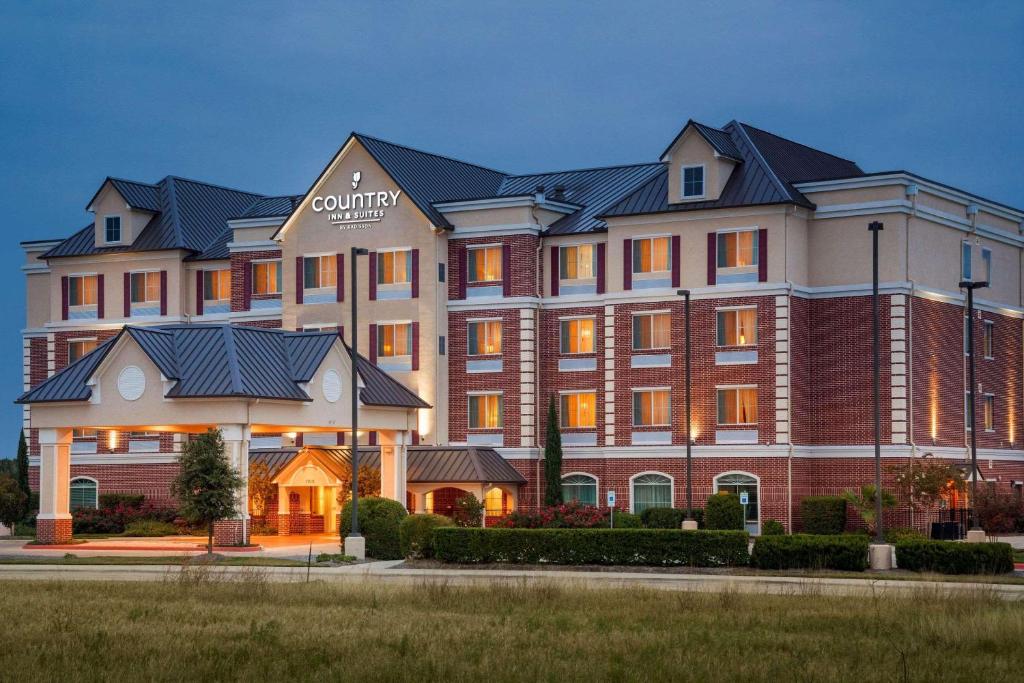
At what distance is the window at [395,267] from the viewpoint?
69.8m

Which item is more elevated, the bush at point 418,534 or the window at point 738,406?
the window at point 738,406

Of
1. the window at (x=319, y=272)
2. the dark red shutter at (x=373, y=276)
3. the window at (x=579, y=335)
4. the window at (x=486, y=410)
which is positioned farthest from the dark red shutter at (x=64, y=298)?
the window at (x=579, y=335)

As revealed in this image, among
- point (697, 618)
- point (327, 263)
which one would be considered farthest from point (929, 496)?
point (697, 618)

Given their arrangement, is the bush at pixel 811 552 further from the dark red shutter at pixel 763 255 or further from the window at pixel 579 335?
the window at pixel 579 335

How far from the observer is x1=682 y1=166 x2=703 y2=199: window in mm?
65375

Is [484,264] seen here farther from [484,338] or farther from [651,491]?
[651,491]

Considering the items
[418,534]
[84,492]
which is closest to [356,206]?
[84,492]

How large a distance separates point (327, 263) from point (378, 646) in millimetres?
47339

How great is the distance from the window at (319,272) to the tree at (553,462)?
11.9 metres

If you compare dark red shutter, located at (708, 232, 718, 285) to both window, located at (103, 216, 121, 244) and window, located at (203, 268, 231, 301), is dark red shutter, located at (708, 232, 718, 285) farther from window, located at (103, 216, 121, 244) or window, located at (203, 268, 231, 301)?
window, located at (103, 216, 121, 244)

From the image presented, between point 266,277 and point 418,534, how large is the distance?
2841 cm

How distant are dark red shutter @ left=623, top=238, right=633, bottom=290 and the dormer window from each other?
10.1 ft

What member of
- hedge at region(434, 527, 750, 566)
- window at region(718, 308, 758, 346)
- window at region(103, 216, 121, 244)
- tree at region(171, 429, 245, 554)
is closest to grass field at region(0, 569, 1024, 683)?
hedge at region(434, 527, 750, 566)

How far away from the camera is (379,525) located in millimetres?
51375
